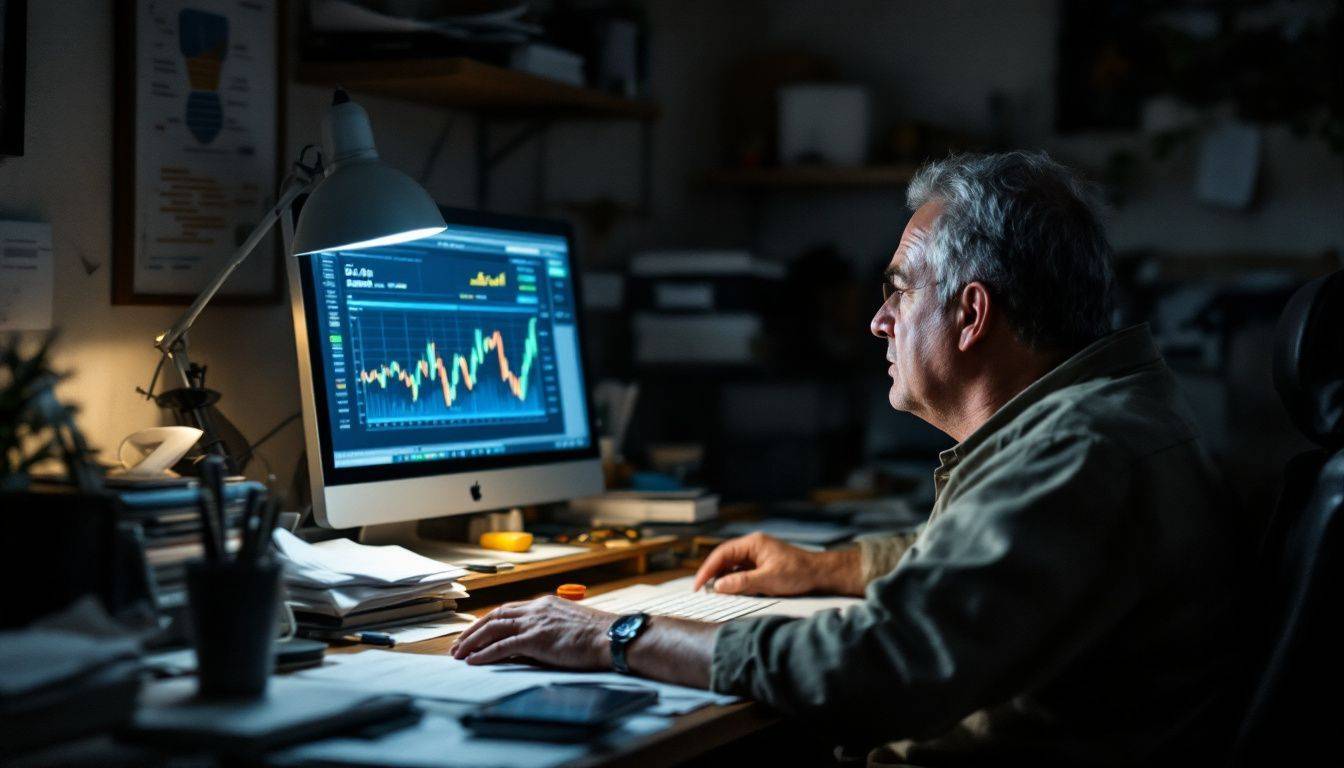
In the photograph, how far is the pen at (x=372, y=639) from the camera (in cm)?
153

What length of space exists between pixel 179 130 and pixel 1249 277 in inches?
95.5

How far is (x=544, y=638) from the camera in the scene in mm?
1457

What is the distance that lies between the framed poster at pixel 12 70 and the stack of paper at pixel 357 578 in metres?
0.55

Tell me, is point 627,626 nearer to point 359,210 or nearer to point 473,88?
point 359,210

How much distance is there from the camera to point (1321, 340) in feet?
4.66

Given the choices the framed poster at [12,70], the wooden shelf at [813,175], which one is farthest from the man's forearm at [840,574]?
Answer: the wooden shelf at [813,175]

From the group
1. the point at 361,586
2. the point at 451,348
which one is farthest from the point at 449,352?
the point at 361,586

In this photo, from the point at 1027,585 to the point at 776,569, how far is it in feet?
2.13

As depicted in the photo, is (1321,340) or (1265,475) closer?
(1321,340)

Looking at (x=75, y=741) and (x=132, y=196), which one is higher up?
(x=132, y=196)

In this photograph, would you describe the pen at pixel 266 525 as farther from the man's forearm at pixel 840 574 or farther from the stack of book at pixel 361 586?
the man's forearm at pixel 840 574

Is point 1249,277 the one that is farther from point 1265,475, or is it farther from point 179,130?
point 179,130

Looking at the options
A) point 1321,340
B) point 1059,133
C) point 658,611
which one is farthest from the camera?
point 1059,133

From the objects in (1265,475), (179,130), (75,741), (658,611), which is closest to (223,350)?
(179,130)
